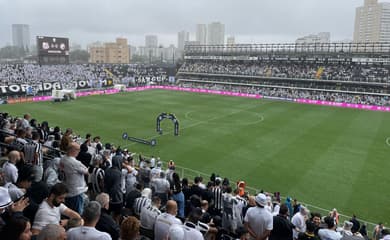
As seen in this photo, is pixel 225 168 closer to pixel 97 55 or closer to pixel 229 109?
pixel 229 109

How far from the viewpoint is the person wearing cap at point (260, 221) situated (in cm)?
656

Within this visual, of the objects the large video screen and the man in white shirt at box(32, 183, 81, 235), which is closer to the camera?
the man in white shirt at box(32, 183, 81, 235)

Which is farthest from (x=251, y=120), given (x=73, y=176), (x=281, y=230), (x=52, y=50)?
(x=52, y=50)

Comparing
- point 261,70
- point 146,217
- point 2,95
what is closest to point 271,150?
point 146,217

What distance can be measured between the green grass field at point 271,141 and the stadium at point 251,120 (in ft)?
0.36

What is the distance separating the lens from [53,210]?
5281 mm

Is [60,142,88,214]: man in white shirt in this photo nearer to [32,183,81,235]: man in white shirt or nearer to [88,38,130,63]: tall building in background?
[32,183,81,235]: man in white shirt

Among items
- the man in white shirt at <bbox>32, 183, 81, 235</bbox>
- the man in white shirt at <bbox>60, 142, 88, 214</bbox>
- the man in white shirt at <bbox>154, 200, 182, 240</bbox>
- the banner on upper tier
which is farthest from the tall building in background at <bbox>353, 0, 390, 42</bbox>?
the man in white shirt at <bbox>32, 183, 81, 235</bbox>

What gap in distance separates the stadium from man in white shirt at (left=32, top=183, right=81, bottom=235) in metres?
4.19

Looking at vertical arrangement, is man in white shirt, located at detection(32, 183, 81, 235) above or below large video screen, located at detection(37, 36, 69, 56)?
below

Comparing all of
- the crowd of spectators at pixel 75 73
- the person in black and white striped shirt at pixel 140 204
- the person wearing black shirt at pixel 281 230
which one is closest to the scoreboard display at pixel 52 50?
the crowd of spectators at pixel 75 73

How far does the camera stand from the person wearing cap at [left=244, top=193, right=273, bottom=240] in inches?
258

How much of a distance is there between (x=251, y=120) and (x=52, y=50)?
2136 inches

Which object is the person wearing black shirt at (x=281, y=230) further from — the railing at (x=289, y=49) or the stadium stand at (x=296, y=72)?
the railing at (x=289, y=49)
